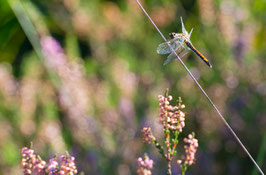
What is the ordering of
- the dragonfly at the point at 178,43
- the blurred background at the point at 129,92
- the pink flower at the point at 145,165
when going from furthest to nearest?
the blurred background at the point at 129,92 < the dragonfly at the point at 178,43 < the pink flower at the point at 145,165

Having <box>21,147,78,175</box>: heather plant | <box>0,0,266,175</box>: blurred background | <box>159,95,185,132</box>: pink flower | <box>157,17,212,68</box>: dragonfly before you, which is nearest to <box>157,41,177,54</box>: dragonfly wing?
<box>157,17,212,68</box>: dragonfly

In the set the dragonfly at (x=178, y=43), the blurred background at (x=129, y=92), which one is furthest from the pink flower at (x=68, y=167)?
the blurred background at (x=129, y=92)

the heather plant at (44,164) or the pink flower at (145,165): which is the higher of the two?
the heather plant at (44,164)

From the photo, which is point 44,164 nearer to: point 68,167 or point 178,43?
point 68,167

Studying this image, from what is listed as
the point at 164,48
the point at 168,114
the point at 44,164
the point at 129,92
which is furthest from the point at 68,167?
the point at 129,92

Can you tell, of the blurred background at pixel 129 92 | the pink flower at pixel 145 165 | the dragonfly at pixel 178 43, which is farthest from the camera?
the blurred background at pixel 129 92

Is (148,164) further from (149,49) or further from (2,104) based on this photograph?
(149,49)

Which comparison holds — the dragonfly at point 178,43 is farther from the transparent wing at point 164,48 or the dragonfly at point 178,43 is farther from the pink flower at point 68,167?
the pink flower at point 68,167

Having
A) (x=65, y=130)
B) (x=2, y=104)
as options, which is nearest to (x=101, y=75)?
(x=65, y=130)

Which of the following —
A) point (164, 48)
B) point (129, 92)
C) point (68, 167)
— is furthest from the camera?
point (129, 92)
